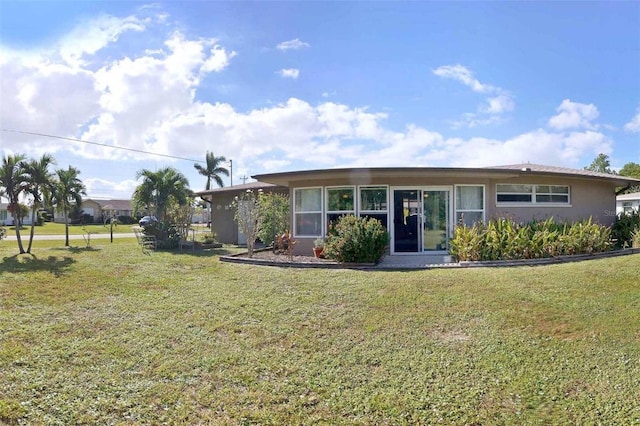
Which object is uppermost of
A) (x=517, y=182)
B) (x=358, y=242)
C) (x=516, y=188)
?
(x=517, y=182)

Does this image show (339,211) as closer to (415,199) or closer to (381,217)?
(381,217)

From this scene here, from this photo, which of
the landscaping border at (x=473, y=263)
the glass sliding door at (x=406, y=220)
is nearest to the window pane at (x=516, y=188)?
the glass sliding door at (x=406, y=220)

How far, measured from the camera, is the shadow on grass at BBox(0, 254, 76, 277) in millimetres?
10634

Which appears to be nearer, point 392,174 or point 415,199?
point 392,174

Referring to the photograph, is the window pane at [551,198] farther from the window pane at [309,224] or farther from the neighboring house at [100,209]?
the neighboring house at [100,209]

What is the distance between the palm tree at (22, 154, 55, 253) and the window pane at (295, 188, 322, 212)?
9738 millimetres

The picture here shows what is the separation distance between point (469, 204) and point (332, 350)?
928 centimetres

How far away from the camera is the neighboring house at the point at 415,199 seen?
41.2ft

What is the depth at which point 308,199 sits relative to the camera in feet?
44.6

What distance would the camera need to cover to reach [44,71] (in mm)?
13453

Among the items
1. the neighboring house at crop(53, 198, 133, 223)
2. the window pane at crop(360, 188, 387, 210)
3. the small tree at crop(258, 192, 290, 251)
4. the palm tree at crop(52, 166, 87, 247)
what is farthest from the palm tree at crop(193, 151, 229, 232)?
the window pane at crop(360, 188, 387, 210)

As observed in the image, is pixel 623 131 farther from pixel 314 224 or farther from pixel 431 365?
pixel 431 365

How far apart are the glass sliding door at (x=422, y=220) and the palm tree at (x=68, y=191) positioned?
16.4 meters

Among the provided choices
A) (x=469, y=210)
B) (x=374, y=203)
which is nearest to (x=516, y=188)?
(x=469, y=210)
